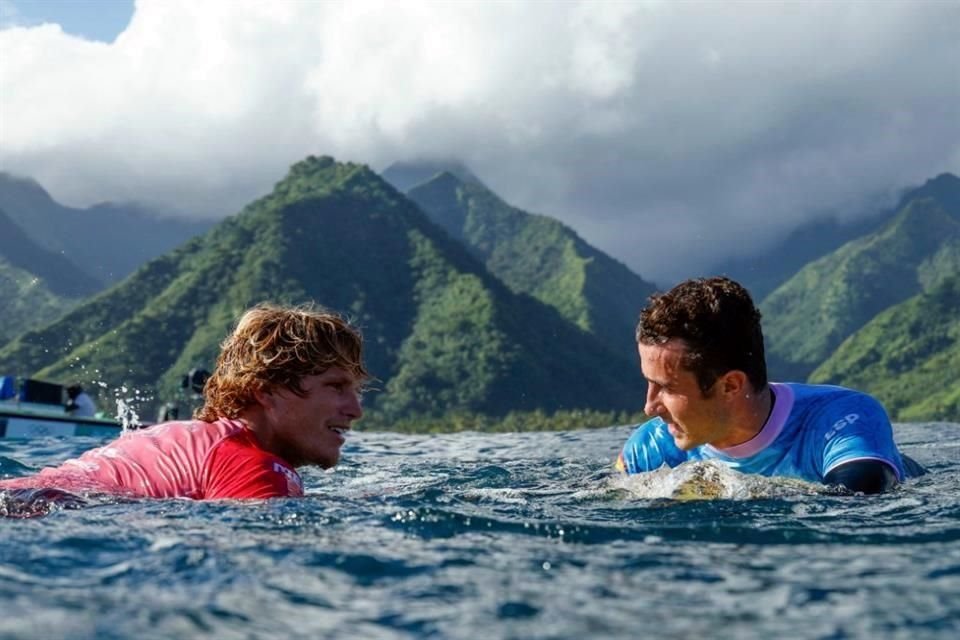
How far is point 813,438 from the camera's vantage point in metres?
6.17

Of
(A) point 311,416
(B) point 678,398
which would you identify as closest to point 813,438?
(B) point 678,398

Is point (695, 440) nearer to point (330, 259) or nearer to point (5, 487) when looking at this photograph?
point (5, 487)

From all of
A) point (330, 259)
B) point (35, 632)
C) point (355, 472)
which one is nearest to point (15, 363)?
point (330, 259)

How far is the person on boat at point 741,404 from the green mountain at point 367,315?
7934 centimetres

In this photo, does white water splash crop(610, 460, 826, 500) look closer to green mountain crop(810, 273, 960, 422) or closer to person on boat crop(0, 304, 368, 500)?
person on boat crop(0, 304, 368, 500)

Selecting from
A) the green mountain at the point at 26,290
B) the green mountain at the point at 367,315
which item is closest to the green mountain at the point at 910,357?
the green mountain at the point at 367,315

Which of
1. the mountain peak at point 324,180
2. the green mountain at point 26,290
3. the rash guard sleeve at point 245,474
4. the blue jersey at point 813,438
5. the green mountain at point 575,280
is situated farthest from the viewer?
the green mountain at point 575,280

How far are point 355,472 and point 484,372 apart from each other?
86.7 m

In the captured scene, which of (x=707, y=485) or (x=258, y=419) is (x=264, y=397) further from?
(x=707, y=485)

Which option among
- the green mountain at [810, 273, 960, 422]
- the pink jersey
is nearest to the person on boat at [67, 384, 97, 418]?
the pink jersey

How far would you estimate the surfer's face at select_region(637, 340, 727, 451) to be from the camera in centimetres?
575

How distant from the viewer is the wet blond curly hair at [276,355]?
504 centimetres

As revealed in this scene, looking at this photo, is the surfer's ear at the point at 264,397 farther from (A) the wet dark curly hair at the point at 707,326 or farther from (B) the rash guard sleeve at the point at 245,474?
(A) the wet dark curly hair at the point at 707,326

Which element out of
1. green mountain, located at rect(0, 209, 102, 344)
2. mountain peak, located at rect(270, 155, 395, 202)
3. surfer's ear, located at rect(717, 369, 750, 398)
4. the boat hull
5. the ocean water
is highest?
mountain peak, located at rect(270, 155, 395, 202)
